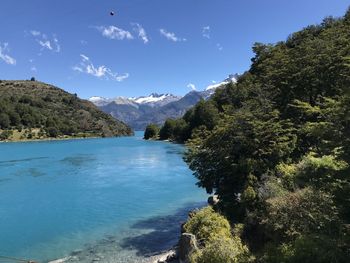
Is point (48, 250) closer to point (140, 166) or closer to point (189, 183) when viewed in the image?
point (189, 183)

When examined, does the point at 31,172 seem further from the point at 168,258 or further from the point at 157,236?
the point at 168,258

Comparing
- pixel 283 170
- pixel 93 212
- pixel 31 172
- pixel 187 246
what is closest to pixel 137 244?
pixel 187 246

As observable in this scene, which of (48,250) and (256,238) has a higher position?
(256,238)

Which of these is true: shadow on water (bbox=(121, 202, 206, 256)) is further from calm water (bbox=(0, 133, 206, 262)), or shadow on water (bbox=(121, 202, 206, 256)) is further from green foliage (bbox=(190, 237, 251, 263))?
green foliage (bbox=(190, 237, 251, 263))

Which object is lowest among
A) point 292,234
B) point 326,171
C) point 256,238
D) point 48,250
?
point 48,250

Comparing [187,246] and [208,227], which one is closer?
[187,246]

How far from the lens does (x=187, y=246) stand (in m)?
22.3

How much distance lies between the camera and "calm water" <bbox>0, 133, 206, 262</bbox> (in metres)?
29.8

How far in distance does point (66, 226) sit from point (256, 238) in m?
20.8

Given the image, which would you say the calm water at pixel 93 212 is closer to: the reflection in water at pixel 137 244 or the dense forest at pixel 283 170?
the reflection in water at pixel 137 244

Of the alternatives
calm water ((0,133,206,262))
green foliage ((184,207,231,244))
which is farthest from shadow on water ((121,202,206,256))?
green foliage ((184,207,231,244))

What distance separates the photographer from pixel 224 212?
26.8m

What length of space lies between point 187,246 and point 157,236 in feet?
34.0

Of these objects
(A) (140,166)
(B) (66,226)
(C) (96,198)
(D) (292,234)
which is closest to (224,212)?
(D) (292,234)
